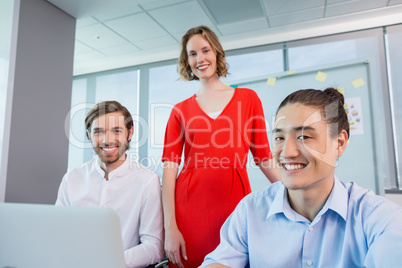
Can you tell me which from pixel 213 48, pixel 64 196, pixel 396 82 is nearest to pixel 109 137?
pixel 64 196

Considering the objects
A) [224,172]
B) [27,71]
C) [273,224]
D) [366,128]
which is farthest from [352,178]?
[27,71]

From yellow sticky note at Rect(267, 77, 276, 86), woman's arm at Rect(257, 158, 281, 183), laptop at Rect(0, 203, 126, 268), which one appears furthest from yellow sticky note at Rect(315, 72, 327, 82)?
laptop at Rect(0, 203, 126, 268)

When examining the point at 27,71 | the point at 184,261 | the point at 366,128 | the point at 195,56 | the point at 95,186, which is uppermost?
the point at 27,71

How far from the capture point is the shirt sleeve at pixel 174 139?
131cm

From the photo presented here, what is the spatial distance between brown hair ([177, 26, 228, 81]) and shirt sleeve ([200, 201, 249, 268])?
26.9 inches

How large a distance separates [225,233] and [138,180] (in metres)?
0.55

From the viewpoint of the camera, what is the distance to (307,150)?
848 mm

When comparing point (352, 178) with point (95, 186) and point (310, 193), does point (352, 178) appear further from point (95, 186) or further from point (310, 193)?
point (95, 186)

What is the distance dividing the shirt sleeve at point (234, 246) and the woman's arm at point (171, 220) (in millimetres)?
259

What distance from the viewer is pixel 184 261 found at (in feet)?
3.84

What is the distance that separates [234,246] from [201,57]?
81 centimetres

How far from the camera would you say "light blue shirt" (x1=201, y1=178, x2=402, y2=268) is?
703mm

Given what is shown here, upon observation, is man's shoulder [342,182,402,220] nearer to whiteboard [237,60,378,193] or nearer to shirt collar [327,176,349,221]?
shirt collar [327,176,349,221]

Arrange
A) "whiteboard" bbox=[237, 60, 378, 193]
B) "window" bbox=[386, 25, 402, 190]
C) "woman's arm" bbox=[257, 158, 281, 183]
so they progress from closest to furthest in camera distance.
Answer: "woman's arm" bbox=[257, 158, 281, 183] → "whiteboard" bbox=[237, 60, 378, 193] → "window" bbox=[386, 25, 402, 190]
